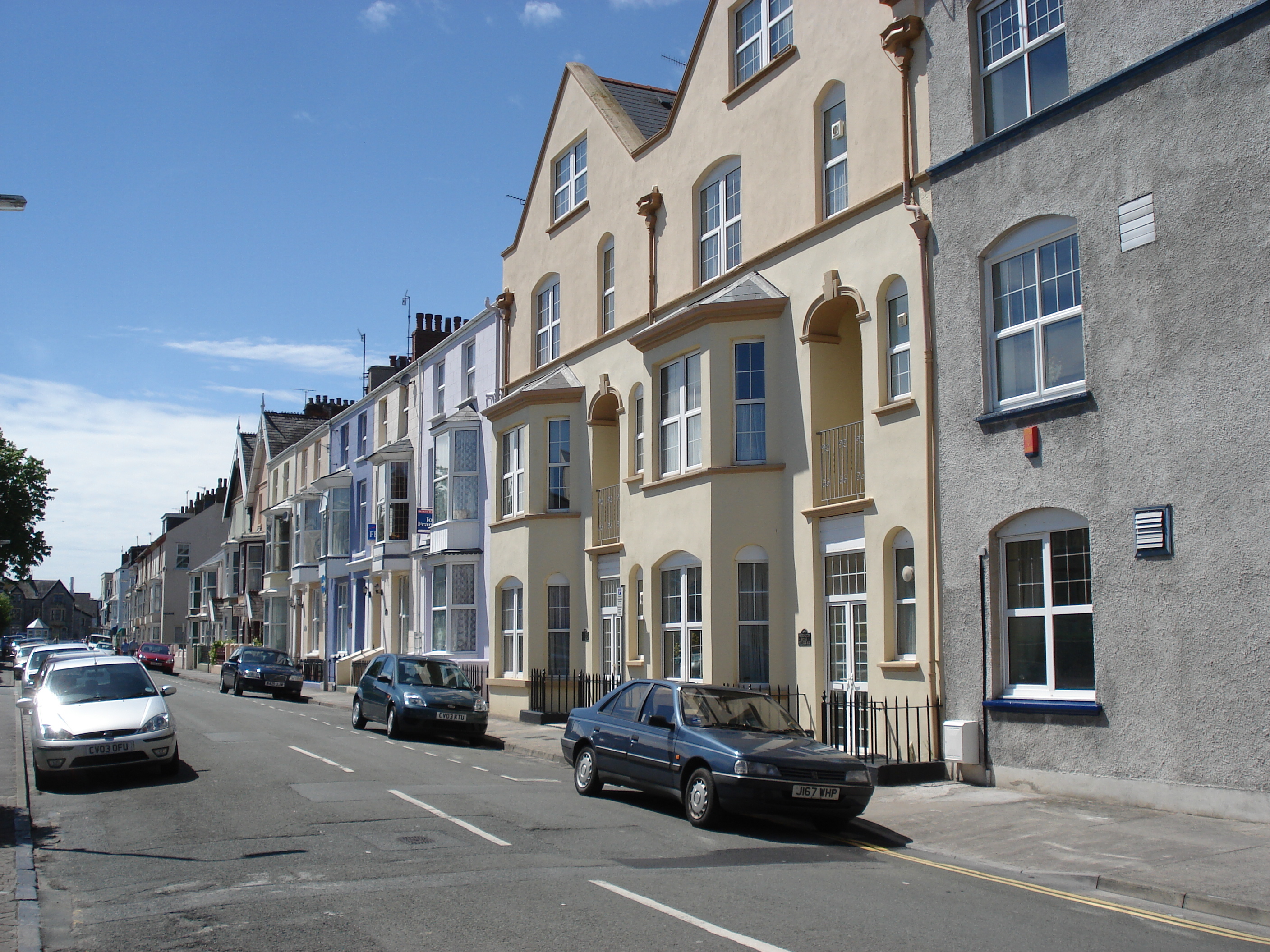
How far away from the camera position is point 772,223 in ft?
59.3

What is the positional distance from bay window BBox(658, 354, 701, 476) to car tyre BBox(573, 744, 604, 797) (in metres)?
6.49

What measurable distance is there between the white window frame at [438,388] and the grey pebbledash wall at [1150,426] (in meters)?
20.8

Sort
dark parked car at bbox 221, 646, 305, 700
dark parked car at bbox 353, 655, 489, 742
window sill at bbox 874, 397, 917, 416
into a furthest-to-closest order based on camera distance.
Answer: dark parked car at bbox 221, 646, 305, 700 < dark parked car at bbox 353, 655, 489, 742 < window sill at bbox 874, 397, 917, 416

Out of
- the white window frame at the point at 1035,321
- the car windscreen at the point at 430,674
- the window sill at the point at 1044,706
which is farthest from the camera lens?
the car windscreen at the point at 430,674

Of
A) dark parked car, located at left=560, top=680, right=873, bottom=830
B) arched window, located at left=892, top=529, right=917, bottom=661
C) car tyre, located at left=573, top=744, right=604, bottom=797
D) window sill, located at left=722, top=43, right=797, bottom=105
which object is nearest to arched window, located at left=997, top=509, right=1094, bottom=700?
arched window, located at left=892, top=529, right=917, bottom=661

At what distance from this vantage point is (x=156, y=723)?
1387 cm

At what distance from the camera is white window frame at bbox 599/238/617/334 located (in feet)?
76.4

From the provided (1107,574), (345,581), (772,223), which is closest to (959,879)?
(1107,574)

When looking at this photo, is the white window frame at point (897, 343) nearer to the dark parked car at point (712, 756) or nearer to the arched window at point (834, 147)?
the arched window at point (834, 147)

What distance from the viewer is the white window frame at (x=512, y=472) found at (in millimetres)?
24875

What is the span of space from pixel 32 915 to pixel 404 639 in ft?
92.7

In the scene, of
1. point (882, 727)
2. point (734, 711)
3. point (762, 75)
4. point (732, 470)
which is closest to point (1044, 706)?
point (882, 727)

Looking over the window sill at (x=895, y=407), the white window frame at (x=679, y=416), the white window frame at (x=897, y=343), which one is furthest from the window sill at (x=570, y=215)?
the window sill at (x=895, y=407)

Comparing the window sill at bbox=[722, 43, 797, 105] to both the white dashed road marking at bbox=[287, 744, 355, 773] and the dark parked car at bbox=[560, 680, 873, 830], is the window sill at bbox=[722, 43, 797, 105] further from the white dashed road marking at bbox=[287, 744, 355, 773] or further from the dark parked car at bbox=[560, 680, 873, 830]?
the white dashed road marking at bbox=[287, 744, 355, 773]
